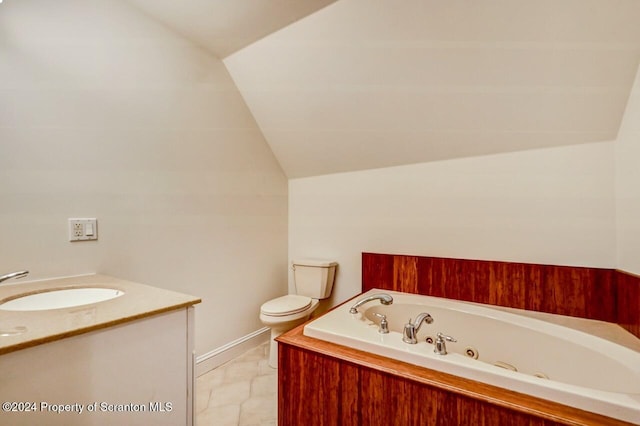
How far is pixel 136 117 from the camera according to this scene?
167 cm

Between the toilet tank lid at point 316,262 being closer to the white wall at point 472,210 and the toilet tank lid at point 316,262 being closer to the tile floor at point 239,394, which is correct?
the white wall at point 472,210

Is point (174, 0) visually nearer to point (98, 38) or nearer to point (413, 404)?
point (98, 38)

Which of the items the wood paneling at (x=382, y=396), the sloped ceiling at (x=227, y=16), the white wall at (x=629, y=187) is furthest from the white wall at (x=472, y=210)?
the sloped ceiling at (x=227, y=16)

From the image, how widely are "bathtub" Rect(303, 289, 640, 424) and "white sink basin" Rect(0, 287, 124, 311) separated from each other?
0.92m

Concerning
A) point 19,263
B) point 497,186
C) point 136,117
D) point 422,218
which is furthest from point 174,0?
point 497,186

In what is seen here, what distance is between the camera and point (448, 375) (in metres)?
1.08

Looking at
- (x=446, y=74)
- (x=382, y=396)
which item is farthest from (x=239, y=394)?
(x=446, y=74)

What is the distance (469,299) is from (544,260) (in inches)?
19.0

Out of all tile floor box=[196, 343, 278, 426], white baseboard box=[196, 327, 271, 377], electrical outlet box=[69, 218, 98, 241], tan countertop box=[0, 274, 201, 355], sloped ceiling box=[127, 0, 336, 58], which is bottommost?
tile floor box=[196, 343, 278, 426]

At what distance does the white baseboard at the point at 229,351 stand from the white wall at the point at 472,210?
27.8 inches

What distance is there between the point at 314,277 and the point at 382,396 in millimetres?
1358

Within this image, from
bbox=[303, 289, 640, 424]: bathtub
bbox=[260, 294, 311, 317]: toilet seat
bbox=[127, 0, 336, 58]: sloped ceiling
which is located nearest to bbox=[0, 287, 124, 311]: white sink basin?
bbox=[303, 289, 640, 424]: bathtub

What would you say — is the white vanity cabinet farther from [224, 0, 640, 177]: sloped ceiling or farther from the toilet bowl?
[224, 0, 640, 177]: sloped ceiling

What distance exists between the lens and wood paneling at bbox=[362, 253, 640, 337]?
149 cm
